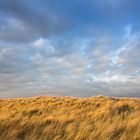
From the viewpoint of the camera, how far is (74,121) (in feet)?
62.4

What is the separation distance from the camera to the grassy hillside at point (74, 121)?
17.0m

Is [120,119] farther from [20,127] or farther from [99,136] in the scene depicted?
[20,127]

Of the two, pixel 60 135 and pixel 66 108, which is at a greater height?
pixel 66 108

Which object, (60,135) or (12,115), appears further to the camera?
(12,115)

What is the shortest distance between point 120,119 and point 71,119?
2.98m

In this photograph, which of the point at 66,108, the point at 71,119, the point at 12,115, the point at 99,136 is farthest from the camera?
the point at 66,108

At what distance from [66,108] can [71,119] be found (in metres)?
3.20

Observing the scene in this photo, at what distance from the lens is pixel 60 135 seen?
17.2 metres

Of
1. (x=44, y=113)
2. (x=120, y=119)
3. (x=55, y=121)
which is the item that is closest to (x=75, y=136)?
(x=55, y=121)

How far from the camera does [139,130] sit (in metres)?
17.0

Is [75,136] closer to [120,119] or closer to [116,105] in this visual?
[120,119]

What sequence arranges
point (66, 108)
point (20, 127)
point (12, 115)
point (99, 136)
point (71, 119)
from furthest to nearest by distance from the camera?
point (66, 108) < point (12, 115) < point (71, 119) < point (20, 127) < point (99, 136)

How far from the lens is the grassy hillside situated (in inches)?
671

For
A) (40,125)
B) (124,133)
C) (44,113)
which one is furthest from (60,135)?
(44,113)
